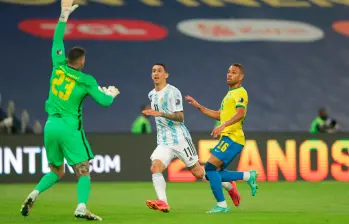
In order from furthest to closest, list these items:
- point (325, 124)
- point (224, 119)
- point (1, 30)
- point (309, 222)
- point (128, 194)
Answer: point (1, 30)
point (325, 124)
point (128, 194)
point (224, 119)
point (309, 222)

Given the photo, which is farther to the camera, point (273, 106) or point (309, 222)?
point (273, 106)

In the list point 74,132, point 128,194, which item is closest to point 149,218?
point 74,132

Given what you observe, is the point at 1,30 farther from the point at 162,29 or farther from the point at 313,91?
the point at 313,91

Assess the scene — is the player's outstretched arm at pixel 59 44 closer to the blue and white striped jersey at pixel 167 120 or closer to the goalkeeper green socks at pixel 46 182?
the goalkeeper green socks at pixel 46 182

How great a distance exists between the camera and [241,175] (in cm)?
1444

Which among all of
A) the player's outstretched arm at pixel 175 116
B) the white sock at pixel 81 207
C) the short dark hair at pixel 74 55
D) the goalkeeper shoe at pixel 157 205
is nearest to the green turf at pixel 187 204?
the goalkeeper shoe at pixel 157 205

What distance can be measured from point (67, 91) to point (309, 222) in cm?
340

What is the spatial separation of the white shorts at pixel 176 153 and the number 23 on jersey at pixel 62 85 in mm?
1901

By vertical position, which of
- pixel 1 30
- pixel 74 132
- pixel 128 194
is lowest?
pixel 128 194

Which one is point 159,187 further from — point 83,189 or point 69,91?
point 69,91

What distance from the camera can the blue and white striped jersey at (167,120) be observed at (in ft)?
46.6

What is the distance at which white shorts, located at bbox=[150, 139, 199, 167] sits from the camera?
46.5 ft

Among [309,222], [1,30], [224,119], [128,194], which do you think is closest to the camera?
[309,222]

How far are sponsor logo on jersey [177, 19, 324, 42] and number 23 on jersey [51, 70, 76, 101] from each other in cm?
1818
